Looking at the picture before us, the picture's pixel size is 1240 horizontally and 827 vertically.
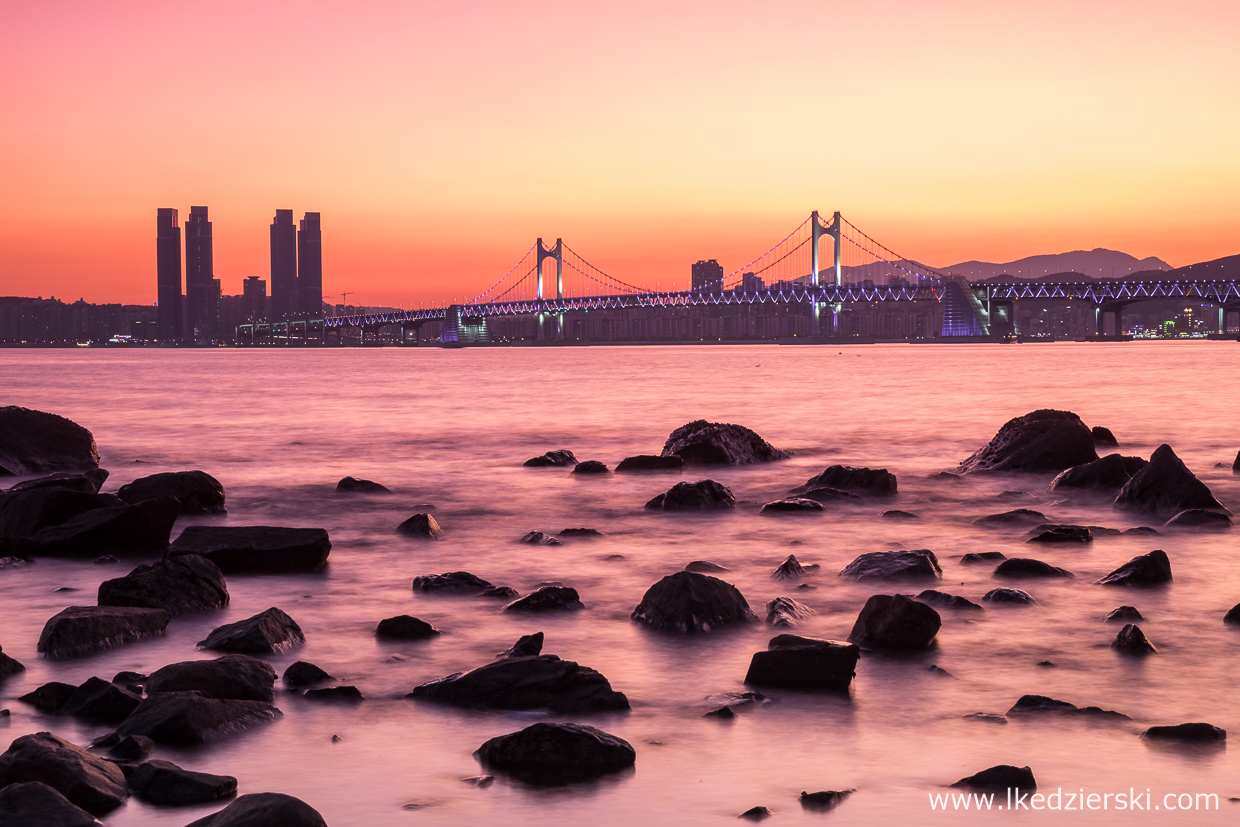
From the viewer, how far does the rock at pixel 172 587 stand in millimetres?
6324

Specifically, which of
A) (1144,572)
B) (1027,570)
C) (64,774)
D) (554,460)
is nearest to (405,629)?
(64,774)

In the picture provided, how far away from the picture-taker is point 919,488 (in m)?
12.9

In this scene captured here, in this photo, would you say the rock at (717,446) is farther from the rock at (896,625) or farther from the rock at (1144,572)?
the rock at (896,625)

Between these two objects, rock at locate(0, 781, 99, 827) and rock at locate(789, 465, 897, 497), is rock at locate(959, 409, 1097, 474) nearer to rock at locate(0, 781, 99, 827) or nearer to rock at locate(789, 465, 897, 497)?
rock at locate(789, 465, 897, 497)

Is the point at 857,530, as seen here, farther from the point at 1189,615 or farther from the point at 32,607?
the point at 32,607

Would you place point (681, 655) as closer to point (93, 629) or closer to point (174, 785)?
point (174, 785)

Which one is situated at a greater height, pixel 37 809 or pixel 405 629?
pixel 37 809

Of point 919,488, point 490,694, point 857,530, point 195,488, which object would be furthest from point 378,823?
point 919,488

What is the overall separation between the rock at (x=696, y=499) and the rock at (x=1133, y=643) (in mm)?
5397

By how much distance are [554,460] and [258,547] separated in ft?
26.1

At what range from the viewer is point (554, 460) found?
617 inches

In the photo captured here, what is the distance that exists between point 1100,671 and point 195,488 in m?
8.07

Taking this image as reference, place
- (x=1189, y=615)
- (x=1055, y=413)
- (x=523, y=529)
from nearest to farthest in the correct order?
(x=1189, y=615) → (x=523, y=529) → (x=1055, y=413)

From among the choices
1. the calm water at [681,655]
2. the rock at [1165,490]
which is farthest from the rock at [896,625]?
the rock at [1165,490]
